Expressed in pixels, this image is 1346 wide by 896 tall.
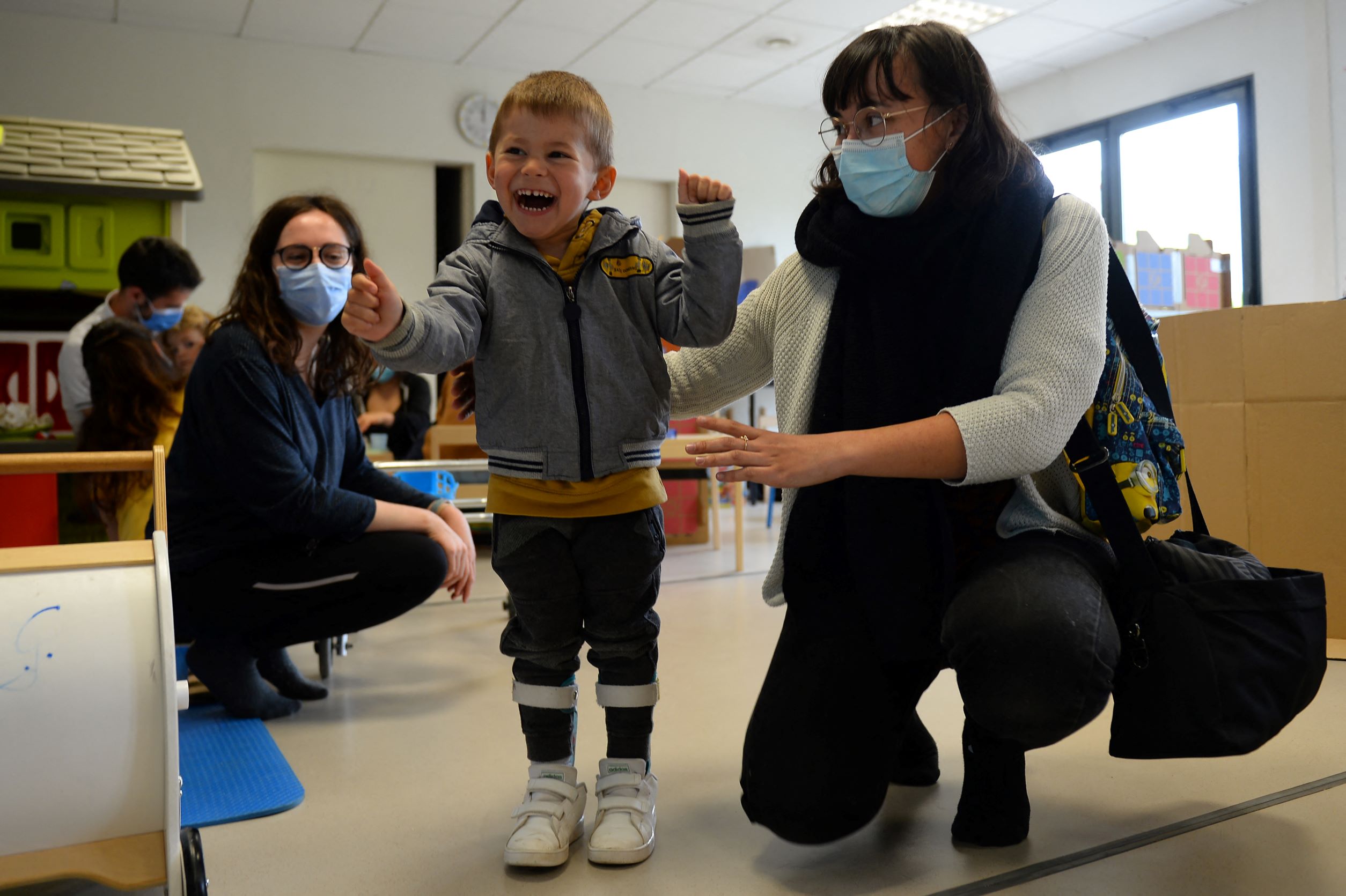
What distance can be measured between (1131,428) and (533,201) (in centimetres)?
79

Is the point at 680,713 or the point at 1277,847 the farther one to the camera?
the point at 680,713

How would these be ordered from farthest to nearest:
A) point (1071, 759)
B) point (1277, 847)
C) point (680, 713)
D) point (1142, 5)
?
point (1142, 5) → point (680, 713) → point (1071, 759) → point (1277, 847)

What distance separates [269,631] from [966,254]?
1.49m

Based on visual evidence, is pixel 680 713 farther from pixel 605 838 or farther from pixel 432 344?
pixel 432 344

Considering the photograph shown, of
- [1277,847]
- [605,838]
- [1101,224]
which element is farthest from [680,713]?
[1101,224]

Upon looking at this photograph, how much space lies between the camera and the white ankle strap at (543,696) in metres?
1.27

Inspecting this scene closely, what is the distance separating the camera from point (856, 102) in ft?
4.11

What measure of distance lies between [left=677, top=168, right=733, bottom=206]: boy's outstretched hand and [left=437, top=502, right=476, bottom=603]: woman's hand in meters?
1.04

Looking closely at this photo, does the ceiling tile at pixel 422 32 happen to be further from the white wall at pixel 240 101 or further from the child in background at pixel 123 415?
A: the child in background at pixel 123 415

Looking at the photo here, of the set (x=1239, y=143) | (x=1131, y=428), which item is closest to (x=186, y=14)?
(x=1131, y=428)

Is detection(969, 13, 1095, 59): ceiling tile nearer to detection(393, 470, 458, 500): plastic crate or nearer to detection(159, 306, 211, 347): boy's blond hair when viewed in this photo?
detection(393, 470, 458, 500): plastic crate

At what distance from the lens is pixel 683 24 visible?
5.65 metres

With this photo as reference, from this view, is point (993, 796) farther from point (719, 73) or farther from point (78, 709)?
point (719, 73)

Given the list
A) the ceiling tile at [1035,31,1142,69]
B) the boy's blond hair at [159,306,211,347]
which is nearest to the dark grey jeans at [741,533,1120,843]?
the boy's blond hair at [159,306,211,347]
